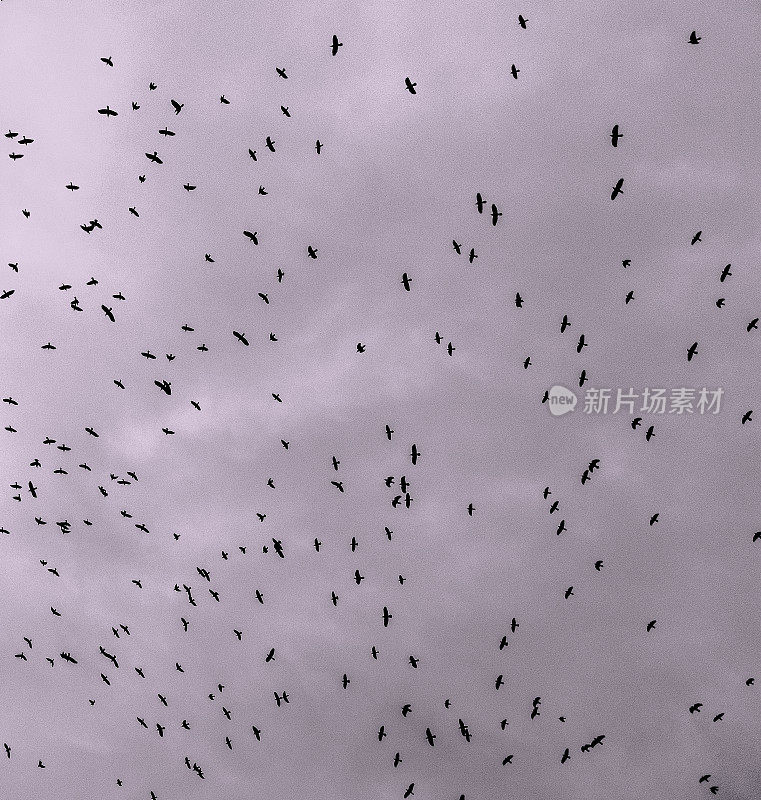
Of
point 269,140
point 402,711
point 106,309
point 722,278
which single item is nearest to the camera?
point 269,140

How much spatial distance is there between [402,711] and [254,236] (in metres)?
48.7

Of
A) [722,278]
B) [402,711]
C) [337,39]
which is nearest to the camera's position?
[337,39]

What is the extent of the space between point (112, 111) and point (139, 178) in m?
5.13

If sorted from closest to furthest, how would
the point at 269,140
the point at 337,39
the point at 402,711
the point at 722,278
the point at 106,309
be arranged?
the point at 337,39
the point at 269,140
the point at 722,278
the point at 106,309
the point at 402,711

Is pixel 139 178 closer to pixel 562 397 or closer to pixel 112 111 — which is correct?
pixel 112 111

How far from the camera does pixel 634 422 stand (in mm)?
70812

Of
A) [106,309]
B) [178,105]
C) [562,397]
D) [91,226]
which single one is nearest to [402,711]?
[562,397]

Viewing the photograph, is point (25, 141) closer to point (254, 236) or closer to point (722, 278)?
point (254, 236)

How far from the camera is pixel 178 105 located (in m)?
58.4

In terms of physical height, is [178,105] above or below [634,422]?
above

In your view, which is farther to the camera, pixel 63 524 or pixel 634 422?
pixel 63 524

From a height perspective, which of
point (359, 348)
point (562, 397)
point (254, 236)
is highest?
point (254, 236)

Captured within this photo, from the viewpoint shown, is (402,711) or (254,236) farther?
(402,711)

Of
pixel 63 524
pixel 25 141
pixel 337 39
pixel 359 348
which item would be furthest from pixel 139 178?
pixel 63 524
